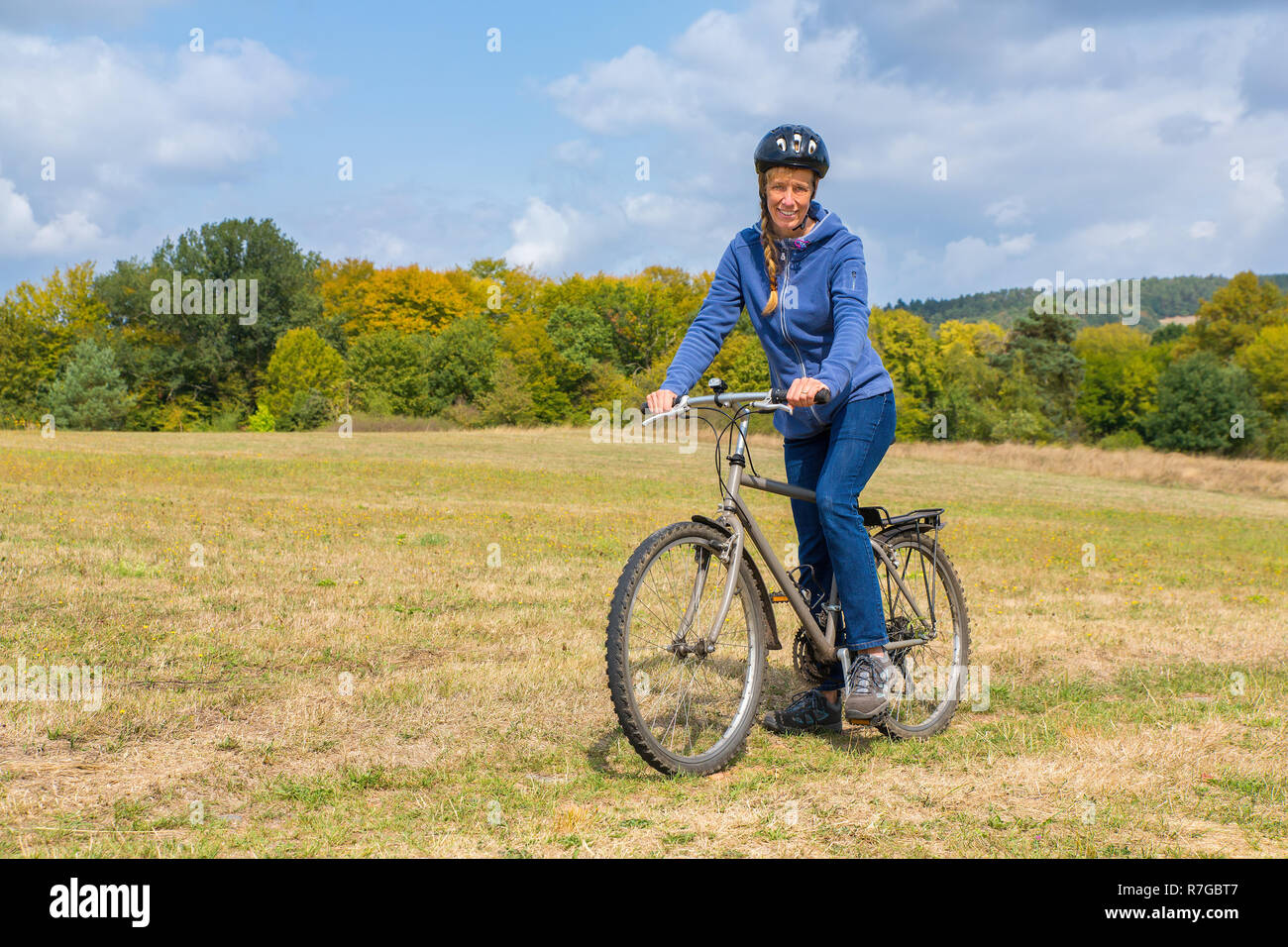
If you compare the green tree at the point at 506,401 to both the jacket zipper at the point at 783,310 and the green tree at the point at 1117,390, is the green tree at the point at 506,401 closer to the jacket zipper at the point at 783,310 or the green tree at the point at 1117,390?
the green tree at the point at 1117,390

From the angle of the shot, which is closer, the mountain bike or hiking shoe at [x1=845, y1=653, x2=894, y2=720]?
the mountain bike

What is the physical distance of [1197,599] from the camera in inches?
390

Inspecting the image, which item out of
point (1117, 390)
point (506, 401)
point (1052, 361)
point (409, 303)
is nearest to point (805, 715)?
point (506, 401)

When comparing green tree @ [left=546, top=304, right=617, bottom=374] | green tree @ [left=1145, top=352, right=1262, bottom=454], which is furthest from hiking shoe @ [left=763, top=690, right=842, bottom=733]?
green tree @ [left=1145, top=352, right=1262, bottom=454]

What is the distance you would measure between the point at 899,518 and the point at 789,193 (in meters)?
1.81

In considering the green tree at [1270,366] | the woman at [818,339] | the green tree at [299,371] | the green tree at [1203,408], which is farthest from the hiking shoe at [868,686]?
the green tree at [1270,366]

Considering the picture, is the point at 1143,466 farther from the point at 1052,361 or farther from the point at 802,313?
the point at 1052,361

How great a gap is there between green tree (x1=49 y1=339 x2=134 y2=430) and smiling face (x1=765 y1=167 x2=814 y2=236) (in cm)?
6515

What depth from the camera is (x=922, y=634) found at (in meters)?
5.18

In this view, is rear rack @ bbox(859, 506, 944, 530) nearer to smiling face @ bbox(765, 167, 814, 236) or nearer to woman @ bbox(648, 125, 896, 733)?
woman @ bbox(648, 125, 896, 733)

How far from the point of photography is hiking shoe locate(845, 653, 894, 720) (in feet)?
14.6

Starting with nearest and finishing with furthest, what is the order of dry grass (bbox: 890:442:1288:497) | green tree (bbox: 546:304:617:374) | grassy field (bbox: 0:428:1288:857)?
grassy field (bbox: 0:428:1288:857), dry grass (bbox: 890:442:1288:497), green tree (bbox: 546:304:617:374)
